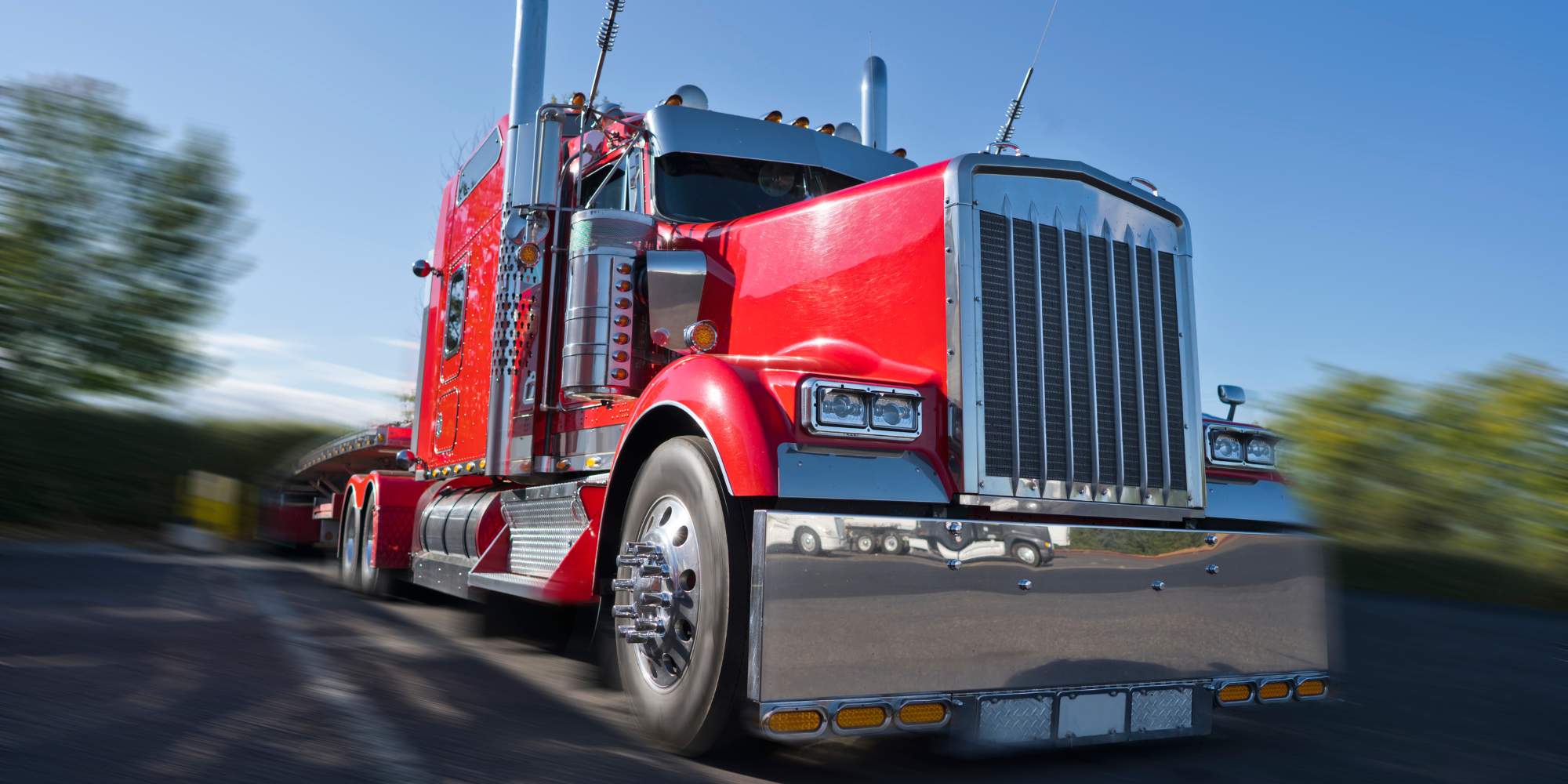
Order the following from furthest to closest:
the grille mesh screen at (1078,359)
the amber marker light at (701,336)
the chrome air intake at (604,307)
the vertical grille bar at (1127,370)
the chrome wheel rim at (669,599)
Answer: the chrome air intake at (604,307) < the amber marker light at (701,336) < the vertical grille bar at (1127,370) < the grille mesh screen at (1078,359) < the chrome wheel rim at (669,599)

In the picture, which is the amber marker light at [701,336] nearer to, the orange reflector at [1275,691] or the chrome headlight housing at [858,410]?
the chrome headlight housing at [858,410]

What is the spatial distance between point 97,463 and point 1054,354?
17318mm

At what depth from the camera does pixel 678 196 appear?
5.94 meters

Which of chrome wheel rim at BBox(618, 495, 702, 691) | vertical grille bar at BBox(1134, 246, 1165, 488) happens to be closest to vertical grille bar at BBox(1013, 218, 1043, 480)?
vertical grille bar at BBox(1134, 246, 1165, 488)

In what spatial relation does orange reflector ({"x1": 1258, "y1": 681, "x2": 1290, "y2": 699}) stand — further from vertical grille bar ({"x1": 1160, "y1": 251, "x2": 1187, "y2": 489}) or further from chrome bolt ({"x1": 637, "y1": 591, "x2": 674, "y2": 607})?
chrome bolt ({"x1": 637, "y1": 591, "x2": 674, "y2": 607})

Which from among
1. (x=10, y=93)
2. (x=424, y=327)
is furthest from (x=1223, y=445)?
(x=10, y=93)

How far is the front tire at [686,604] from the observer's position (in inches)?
146

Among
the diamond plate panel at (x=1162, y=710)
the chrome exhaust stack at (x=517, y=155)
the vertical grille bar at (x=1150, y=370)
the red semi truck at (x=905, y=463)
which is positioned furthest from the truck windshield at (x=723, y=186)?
the diamond plate panel at (x=1162, y=710)

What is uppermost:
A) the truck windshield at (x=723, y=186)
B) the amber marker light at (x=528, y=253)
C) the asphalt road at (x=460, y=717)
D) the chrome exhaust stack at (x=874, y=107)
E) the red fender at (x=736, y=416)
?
the chrome exhaust stack at (x=874, y=107)

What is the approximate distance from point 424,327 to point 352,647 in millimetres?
3804

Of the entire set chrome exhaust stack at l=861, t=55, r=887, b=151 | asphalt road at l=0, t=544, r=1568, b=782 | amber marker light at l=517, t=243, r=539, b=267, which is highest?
chrome exhaust stack at l=861, t=55, r=887, b=151

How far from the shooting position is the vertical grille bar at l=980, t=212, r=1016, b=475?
3.99m

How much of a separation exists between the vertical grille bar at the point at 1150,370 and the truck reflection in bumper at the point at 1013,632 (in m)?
0.34

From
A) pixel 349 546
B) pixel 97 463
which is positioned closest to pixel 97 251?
pixel 97 463
